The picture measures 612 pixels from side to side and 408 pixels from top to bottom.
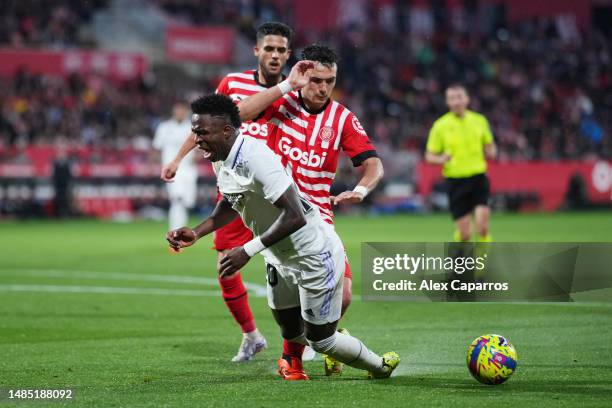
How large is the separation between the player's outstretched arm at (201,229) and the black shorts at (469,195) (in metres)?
7.54

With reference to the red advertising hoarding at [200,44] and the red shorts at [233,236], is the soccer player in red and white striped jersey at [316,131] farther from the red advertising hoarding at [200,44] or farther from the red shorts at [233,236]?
the red advertising hoarding at [200,44]

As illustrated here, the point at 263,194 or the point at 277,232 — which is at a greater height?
the point at 263,194

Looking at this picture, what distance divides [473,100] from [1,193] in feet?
58.1

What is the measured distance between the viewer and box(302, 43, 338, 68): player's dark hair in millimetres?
7340

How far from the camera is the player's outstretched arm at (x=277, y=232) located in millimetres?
6105

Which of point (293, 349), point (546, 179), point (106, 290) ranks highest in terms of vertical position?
point (293, 349)

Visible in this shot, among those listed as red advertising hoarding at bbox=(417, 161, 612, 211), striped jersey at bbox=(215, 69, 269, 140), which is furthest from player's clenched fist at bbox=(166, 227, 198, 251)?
red advertising hoarding at bbox=(417, 161, 612, 211)

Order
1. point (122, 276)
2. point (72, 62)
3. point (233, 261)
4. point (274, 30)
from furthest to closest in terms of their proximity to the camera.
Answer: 1. point (72, 62)
2. point (122, 276)
3. point (274, 30)
4. point (233, 261)

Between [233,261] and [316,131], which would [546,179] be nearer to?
[316,131]

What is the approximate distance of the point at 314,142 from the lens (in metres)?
7.45

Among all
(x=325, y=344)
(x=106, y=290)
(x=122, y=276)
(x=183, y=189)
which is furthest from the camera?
(x=183, y=189)

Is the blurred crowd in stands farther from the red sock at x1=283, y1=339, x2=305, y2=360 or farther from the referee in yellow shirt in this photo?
the red sock at x1=283, y1=339, x2=305, y2=360

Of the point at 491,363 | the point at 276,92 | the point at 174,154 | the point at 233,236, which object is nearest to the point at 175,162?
the point at 233,236

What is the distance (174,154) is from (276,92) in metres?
12.5
